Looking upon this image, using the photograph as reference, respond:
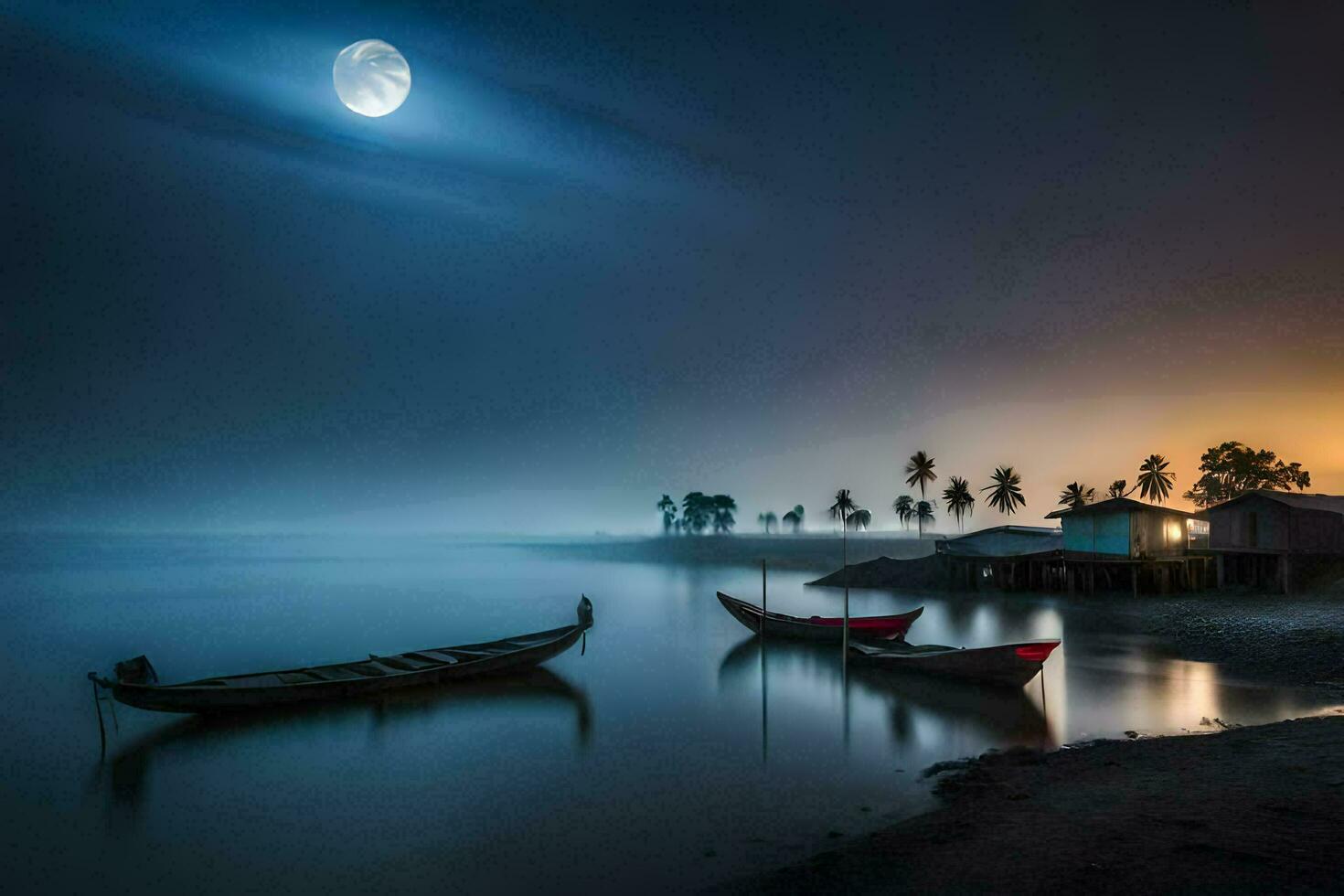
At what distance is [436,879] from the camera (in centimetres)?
1116

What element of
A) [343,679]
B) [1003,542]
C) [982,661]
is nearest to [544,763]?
[343,679]

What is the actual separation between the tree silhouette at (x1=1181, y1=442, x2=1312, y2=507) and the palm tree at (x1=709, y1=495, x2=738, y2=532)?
109 m

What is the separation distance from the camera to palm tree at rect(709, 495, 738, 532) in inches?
7175

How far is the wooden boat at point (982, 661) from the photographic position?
20.7 meters

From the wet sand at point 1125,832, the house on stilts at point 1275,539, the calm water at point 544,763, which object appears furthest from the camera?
the house on stilts at point 1275,539

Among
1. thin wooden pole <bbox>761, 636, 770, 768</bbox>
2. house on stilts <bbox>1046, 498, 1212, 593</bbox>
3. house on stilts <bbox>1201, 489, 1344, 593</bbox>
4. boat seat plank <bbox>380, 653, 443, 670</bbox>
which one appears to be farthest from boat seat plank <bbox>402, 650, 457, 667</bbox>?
house on stilts <bbox>1201, 489, 1344, 593</bbox>

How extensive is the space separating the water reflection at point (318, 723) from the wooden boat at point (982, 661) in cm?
1049

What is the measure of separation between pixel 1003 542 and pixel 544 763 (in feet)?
161

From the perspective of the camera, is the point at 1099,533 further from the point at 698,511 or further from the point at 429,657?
the point at 698,511

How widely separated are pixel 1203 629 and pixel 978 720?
19030 mm

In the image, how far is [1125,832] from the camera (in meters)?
9.18

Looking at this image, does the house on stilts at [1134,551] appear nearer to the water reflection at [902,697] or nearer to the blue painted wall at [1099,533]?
the blue painted wall at [1099,533]

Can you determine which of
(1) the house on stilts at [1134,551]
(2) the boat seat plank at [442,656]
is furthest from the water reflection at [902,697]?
(1) the house on stilts at [1134,551]

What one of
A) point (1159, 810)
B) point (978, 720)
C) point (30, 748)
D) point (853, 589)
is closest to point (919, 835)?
point (1159, 810)
